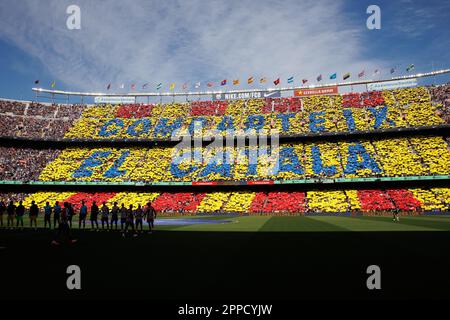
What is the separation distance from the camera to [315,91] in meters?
68.9

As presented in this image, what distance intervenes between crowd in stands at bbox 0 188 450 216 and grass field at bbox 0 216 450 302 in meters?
29.9

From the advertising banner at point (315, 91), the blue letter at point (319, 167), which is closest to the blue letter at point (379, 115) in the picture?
the advertising banner at point (315, 91)

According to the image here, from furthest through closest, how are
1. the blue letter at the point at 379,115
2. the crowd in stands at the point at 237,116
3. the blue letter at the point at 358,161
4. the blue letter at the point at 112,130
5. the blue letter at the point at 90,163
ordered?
1. the blue letter at the point at 112,130
2. the crowd in stands at the point at 237,116
3. the blue letter at the point at 90,163
4. the blue letter at the point at 379,115
5. the blue letter at the point at 358,161

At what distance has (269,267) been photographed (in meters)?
10.6

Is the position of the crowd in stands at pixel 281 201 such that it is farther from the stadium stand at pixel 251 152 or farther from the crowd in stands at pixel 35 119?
the crowd in stands at pixel 35 119

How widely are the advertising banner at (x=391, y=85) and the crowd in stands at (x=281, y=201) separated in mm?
28022

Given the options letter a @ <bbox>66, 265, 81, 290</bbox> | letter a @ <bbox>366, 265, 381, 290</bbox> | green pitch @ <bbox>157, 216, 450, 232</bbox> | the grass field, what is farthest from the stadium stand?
letter a @ <bbox>66, 265, 81, 290</bbox>

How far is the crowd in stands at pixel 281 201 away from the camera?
44000mm

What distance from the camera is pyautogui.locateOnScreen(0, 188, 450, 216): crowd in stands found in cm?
4400

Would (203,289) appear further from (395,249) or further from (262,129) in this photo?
(262,129)

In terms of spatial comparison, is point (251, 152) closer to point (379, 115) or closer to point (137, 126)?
point (379, 115)

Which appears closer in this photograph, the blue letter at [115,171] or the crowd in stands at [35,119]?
the blue letter at [115,171]

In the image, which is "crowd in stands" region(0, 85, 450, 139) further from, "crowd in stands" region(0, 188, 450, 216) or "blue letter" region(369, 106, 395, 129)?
"crowd in stands" region(0, 188, 450, 216)

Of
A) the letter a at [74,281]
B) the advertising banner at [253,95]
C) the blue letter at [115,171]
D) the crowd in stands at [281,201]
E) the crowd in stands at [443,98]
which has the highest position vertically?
the advertising banner at [253,95]
